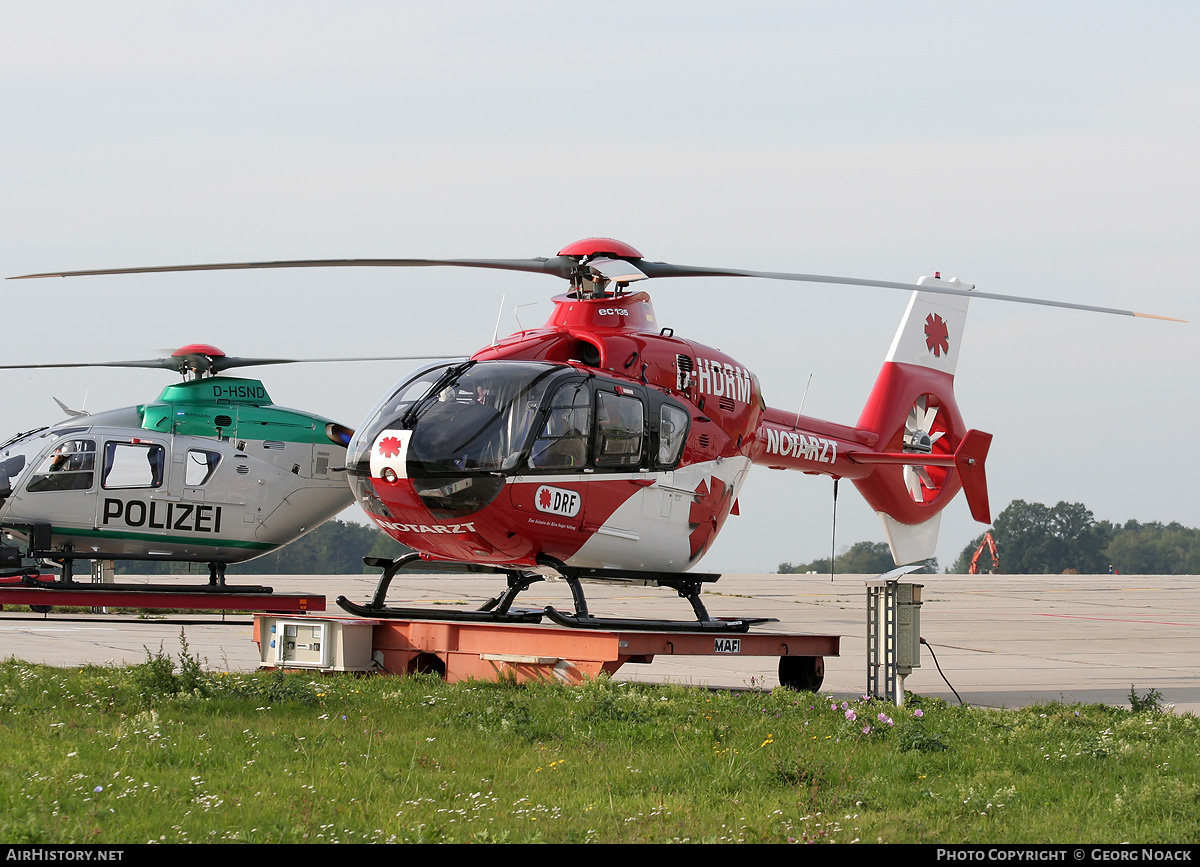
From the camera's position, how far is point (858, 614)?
27.8 metres

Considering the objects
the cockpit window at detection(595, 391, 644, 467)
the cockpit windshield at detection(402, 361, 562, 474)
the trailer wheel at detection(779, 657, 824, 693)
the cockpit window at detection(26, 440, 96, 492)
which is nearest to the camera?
the cockpit windshield at detection(402, 361, 562, 474)

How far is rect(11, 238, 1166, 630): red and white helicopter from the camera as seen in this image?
39.4 ft

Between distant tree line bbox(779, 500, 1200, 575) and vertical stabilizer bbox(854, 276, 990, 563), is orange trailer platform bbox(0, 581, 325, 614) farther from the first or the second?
distant tree line bbox(779, 500, 1200, 575)

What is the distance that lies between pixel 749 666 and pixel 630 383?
15.6 ft

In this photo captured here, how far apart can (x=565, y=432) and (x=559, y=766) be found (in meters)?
5.08

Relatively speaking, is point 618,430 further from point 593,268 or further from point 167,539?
point 167,539

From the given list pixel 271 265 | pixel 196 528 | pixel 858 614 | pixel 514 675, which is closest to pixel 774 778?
pixel 514 675

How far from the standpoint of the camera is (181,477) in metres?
18.5

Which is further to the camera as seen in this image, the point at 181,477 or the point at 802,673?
the point at 181,477

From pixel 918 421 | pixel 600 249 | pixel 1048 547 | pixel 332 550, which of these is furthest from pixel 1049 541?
pixel 600 249

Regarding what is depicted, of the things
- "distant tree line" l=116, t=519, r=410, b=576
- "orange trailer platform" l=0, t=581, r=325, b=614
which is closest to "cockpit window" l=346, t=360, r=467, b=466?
"orange trailer platform" l=0, t=581, r=325, b=614

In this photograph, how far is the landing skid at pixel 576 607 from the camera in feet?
40.4

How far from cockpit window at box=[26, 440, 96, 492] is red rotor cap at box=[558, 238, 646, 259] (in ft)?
27.4

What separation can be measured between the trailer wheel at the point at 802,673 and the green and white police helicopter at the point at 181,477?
27.9 ft
